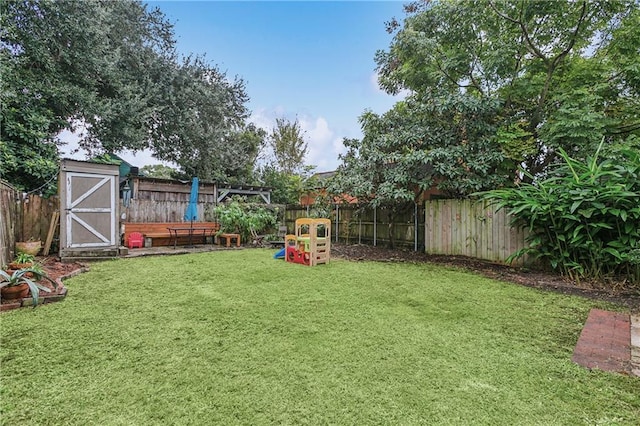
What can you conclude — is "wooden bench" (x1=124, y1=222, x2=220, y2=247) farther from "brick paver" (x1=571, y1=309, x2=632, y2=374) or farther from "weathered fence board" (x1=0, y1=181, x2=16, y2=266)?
"brick paver" (x1=571, y1=309, x2=632, y2=374)

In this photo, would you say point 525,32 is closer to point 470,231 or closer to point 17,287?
point 470,231

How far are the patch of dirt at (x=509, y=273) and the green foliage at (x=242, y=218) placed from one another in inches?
110

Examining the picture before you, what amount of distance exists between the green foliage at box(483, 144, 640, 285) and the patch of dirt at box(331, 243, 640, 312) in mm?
283

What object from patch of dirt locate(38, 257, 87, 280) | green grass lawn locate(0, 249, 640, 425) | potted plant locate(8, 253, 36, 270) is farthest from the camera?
patch of dirt locate(38, 257, 87, 280)

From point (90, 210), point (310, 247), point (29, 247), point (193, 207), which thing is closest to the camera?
point (29, 247)

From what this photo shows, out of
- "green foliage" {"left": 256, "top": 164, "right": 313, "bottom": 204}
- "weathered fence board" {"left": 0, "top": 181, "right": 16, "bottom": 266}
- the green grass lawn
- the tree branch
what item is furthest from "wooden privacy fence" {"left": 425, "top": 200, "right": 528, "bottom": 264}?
"weathered fence board" {"left": 0, "top": 181, "right": 16, "bottom": 266}

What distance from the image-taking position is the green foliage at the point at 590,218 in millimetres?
4164

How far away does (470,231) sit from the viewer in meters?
6.63

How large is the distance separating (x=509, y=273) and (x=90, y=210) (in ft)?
27.0

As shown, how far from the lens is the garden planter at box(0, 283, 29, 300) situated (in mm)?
3150

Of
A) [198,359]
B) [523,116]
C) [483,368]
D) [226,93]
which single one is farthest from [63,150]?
[523,116]

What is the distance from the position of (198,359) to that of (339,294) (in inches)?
82.1

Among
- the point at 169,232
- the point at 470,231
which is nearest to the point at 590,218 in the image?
the point at 470,231

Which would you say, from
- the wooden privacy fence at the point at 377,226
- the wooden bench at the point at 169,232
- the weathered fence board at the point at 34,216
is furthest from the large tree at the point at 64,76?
the wooden privacy fence at the point at 377,226
